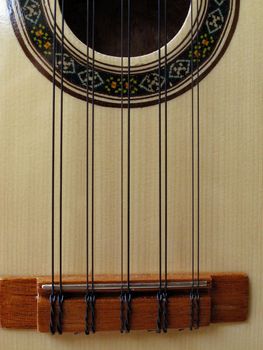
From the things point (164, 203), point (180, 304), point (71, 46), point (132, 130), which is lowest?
point (180, 304)

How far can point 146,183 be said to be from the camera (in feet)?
2.43

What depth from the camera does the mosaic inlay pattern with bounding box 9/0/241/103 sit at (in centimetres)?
72

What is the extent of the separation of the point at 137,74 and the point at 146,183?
0.50 ft

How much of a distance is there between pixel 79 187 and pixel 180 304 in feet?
0.69

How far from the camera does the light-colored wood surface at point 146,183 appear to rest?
0.72m

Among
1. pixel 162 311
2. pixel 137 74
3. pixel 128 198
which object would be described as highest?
pixel 137 74

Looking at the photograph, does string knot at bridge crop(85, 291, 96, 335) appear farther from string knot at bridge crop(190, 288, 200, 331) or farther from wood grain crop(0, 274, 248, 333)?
string knot at bridge crop(190, 288, 200, 331)

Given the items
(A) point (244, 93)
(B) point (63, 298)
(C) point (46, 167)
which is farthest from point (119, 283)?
(A) point (244, 93)

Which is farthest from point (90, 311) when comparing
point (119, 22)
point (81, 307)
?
point (119, 22)

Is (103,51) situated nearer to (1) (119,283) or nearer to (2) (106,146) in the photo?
(2) (106,146)

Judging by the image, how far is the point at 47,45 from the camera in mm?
723

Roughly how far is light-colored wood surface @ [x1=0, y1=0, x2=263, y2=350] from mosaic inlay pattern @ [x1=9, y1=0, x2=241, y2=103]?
1.0 inches

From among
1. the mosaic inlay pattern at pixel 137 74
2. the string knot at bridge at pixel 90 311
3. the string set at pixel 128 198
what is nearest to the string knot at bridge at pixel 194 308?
the string set at pixel 128 198

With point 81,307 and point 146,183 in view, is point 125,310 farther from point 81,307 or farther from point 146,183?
point 146,183
